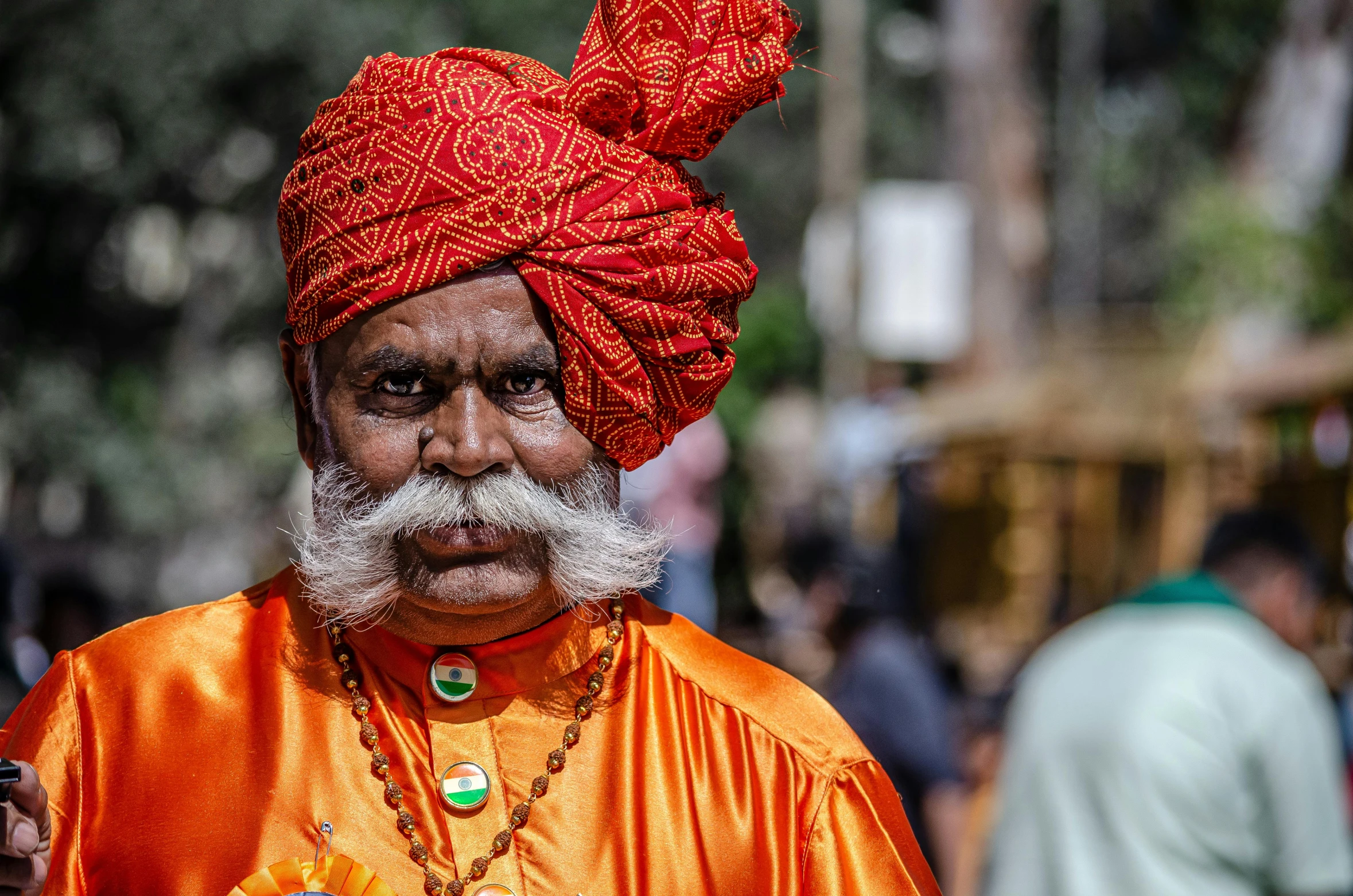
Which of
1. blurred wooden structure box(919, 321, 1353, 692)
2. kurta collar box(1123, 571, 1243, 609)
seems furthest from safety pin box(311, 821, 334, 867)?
blurred wooden structure box(919, 321, 1353, 692)

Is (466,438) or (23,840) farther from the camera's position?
(466,438)

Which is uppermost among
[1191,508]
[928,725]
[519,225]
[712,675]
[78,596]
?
[519,225]

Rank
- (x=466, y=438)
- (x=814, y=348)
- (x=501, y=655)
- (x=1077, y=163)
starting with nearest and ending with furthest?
(x=466, y=438) < (x=501, y=655) < (x=814, y=348) < (x=1077, y=163)

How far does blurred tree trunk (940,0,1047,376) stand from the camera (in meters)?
18.0

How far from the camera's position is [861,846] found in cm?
218

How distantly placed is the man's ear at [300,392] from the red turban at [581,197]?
116 mm

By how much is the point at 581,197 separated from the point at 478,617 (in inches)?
24.5

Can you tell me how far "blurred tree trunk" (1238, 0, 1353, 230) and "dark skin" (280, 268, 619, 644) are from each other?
1354cm

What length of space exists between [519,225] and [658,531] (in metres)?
→ 0.59

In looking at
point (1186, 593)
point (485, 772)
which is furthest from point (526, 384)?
point (1186, 593)

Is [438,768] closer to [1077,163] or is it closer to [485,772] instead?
[485,772]

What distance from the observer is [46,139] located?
32.3 feet

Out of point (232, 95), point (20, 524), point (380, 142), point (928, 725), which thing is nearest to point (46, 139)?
point (232, 95)

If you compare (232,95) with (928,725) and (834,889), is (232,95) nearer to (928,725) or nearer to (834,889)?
(928,725)
